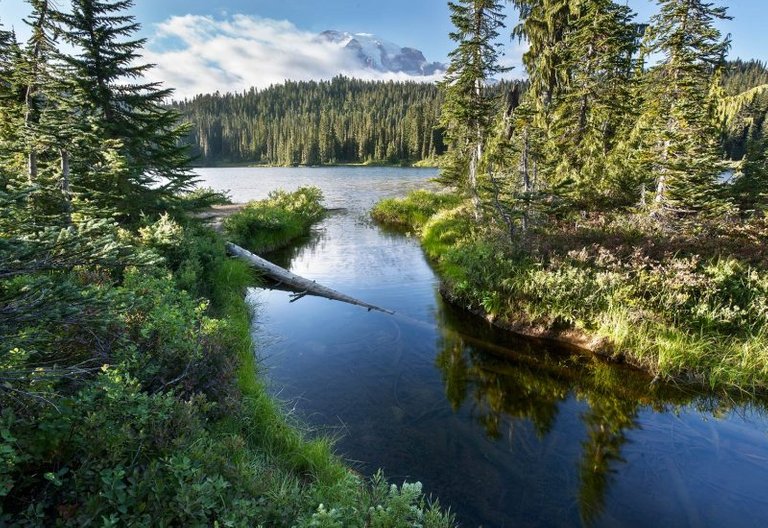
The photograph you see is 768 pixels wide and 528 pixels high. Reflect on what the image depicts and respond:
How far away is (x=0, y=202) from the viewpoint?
3066mm

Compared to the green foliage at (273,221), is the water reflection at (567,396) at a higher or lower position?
lower

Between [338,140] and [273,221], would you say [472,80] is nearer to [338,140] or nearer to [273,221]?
[273,221]

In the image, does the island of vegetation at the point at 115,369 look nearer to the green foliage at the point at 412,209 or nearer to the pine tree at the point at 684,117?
the pine tree at the point at 684,117

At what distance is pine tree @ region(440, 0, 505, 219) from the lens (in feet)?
72.8

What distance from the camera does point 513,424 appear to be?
7.76 metres

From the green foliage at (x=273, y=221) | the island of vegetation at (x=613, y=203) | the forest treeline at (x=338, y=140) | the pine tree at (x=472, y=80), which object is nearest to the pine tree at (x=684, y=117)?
the island of vegetation at (x=613, y=203)

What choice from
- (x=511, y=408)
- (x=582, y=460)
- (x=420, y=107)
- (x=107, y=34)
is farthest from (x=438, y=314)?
(x=420, y=107)

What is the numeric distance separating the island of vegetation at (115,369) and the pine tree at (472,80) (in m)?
16.4

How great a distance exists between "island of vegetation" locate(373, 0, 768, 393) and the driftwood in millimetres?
3503

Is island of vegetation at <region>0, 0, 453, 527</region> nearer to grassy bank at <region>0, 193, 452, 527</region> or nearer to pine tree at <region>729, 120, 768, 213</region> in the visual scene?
grassy bank at <region>0, 193, 452, 527</region>

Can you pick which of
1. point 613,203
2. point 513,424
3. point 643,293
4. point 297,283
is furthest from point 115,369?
point 613,203

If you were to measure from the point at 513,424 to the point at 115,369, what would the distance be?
672cm

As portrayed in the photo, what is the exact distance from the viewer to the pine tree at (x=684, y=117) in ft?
48.5

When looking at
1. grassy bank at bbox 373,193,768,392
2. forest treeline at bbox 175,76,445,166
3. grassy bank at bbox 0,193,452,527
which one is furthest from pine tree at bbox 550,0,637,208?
forest treeline at bbox 175,76,445,166
